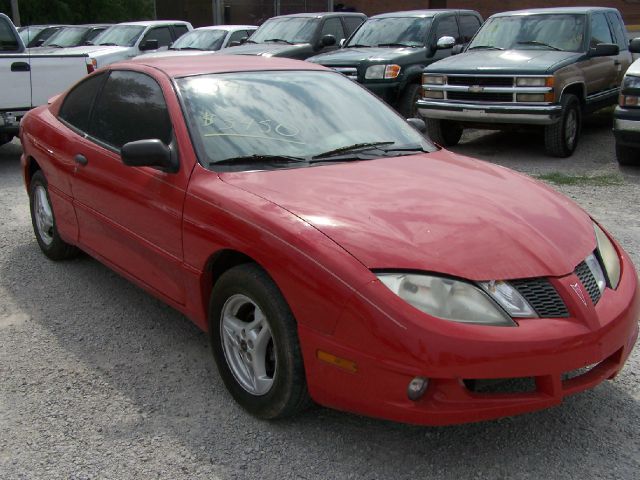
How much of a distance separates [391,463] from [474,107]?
716 centimetres

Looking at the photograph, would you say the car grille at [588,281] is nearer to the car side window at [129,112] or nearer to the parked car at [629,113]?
the car side window at [129,112]

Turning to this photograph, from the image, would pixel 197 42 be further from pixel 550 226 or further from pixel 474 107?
pixel 550 226

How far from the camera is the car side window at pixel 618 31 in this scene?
1089cm

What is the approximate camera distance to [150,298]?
4699 mm

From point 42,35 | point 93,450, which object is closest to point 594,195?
point 93,450

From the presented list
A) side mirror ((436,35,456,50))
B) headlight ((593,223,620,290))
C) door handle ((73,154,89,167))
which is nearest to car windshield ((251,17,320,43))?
side mirror ((436,35,456,50))

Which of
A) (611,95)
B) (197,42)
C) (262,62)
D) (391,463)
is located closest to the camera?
(391,463)

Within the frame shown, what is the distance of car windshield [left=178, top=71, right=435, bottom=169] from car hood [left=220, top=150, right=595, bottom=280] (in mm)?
201

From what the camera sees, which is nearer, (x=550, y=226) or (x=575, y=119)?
(x=550, y=226)

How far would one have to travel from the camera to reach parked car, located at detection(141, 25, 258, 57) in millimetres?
14828

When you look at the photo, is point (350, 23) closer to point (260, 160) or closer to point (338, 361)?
point (260, 160)

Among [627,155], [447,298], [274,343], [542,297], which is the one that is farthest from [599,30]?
[274,343]

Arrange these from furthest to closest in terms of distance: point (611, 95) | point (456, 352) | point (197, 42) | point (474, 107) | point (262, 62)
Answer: point (197, 42)
point (611, 95)
point (474, 107)
point (262, 62)
point (456, 352)

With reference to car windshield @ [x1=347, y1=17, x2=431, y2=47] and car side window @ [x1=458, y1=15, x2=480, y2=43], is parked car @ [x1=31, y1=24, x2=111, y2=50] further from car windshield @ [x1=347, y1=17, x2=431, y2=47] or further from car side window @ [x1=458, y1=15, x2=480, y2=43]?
car side window @ [x1=458, y1=15, x2=480, y2=43]
